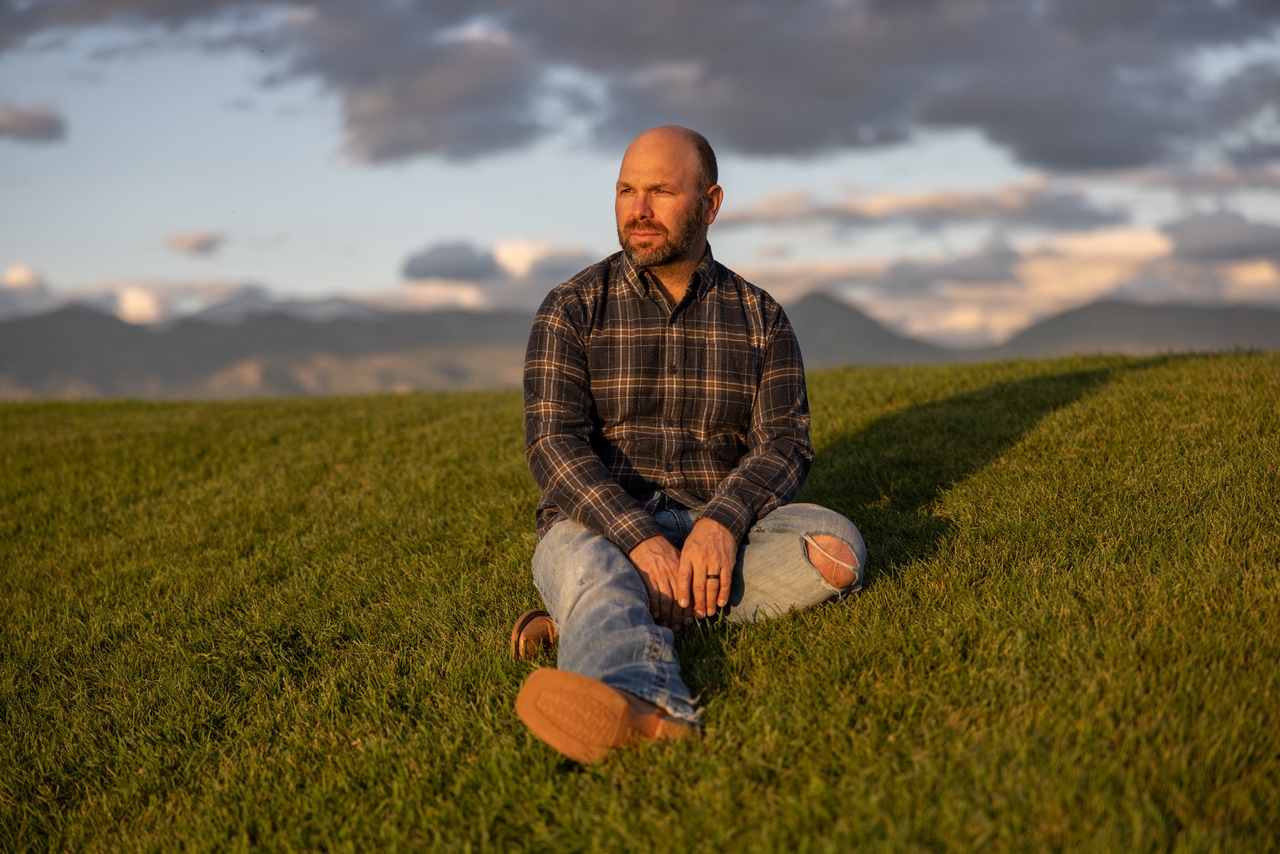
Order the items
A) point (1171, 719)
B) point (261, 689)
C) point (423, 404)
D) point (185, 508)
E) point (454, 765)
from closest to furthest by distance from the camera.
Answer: point (1171, 719) < point (454, 765) < point (261, 689) < point (185, 508) < point (423, 404)

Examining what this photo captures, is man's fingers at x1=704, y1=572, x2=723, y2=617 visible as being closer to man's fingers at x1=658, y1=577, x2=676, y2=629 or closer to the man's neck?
man's fingers at x1=658, y1=577, x2=676, y2=629

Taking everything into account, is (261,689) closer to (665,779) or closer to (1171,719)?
(665,779)

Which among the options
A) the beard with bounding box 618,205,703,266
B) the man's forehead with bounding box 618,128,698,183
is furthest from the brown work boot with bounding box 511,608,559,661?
the man's forehead with bounding box 618,128,698,183

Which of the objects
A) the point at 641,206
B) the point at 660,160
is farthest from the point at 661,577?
the point at 660,160

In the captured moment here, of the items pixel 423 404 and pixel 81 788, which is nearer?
pixel 81 788

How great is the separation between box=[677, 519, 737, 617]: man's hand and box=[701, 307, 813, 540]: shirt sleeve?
0.73 feet

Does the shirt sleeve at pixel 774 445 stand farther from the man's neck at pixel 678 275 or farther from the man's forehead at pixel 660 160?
the man's forehead at pixel 660 160

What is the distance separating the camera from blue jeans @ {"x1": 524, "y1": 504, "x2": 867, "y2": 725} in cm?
348

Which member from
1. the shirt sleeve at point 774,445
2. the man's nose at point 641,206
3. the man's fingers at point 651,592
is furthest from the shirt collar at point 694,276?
the man's fingers at point 651,592

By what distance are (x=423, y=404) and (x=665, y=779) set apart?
13206 mm

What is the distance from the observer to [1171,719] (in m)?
3.07

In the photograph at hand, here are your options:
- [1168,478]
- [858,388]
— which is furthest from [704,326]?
[858,388]

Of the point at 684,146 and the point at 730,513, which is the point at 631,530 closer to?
the point at 730,513

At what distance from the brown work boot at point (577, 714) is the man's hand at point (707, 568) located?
910 mm
